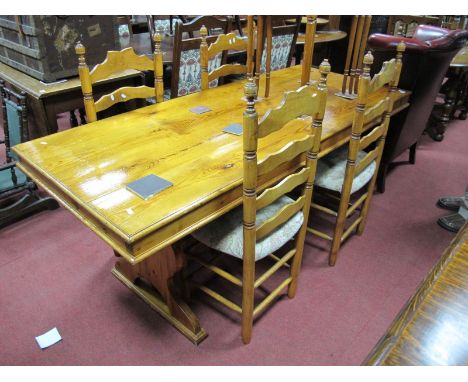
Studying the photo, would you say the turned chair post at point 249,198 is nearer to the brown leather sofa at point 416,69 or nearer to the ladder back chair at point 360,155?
the ladder back chair at point 360,155

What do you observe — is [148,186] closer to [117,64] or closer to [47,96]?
[117,64]

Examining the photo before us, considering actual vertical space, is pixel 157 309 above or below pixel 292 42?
below

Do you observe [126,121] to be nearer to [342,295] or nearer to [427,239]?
[342,295]

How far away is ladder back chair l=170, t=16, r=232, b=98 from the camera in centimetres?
234

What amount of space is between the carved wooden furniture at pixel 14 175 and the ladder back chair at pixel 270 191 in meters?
1.32

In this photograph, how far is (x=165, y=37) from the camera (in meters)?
3.52

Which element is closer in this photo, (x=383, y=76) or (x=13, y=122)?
(x=383, y=76)

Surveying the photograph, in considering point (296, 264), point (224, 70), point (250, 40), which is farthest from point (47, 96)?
point (296, 264)

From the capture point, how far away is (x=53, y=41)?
2141 mm

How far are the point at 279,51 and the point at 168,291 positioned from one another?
7.07ft

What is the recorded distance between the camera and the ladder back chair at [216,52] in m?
2.12

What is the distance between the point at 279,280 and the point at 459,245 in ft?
3.59

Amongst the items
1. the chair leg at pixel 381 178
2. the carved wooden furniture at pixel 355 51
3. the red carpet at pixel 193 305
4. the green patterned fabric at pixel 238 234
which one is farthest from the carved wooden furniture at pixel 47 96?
the chair leg at pixel 381 178
